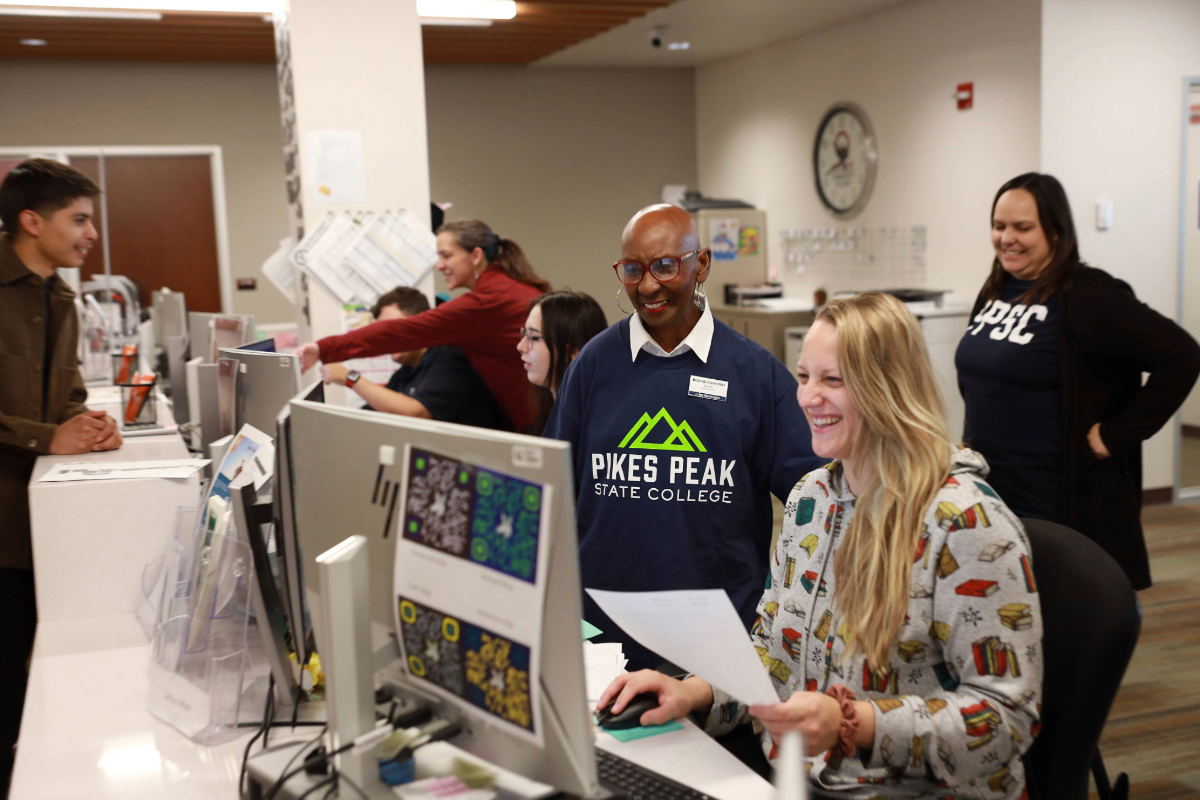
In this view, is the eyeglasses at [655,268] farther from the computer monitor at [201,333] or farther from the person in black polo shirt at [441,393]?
the computer monitor at [201,333]

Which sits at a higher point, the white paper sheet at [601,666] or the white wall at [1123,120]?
the white wall at [1123,120]

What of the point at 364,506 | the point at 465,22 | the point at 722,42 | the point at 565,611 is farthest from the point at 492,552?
the point at 722,42

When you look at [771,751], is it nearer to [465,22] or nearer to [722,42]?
[465,22]

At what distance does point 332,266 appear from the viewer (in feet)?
12.9

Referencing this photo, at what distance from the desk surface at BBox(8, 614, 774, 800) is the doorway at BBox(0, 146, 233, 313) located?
6868 mm

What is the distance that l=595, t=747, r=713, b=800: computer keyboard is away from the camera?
119 centimetres

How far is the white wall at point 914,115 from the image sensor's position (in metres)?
Result: 5.48

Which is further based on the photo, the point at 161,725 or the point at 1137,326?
the point at 1137,326

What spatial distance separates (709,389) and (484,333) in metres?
1.68

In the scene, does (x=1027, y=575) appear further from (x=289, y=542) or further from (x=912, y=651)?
(x=289, y=542)

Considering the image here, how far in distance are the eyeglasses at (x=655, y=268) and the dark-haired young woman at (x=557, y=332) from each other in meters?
0.56

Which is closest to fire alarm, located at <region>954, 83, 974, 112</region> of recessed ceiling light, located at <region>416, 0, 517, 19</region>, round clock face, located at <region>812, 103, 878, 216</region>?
round clock face, located at <region>812, 103, 878, 216</region>

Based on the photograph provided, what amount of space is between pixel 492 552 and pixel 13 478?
200cm

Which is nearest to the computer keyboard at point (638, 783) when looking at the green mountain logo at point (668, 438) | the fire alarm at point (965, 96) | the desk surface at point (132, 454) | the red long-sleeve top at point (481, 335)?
the green mountain logo at point (668, 438)
